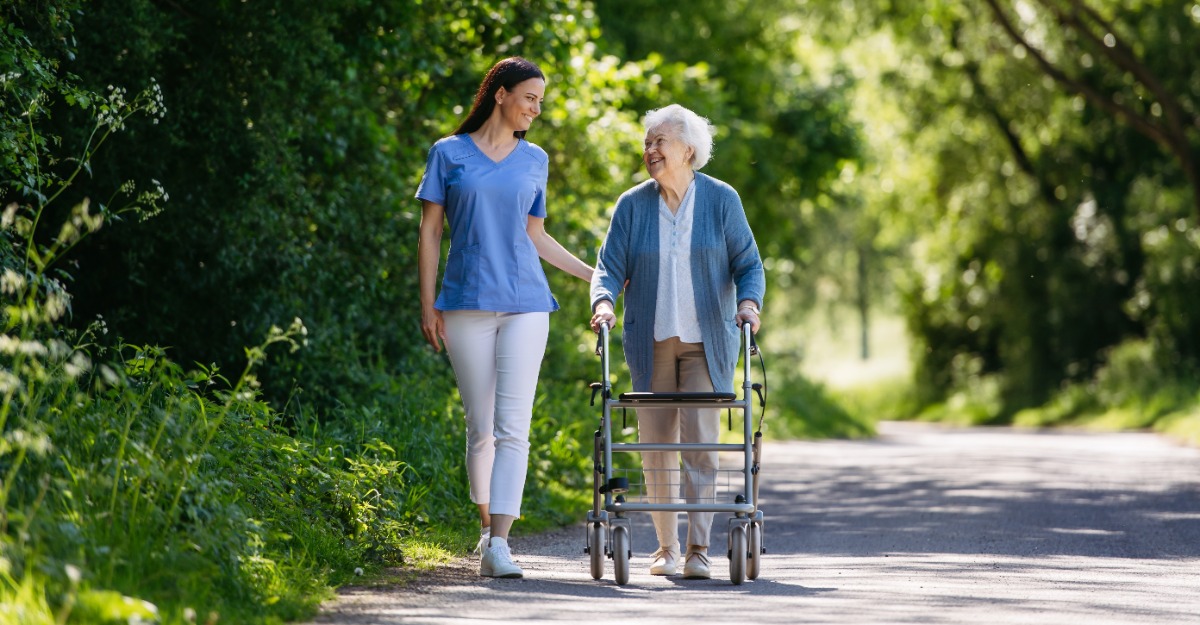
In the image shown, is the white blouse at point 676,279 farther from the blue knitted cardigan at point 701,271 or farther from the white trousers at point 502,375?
the white trousers at point 502,375

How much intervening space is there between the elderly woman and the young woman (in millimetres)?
392

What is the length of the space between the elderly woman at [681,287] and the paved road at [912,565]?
0.55 metres

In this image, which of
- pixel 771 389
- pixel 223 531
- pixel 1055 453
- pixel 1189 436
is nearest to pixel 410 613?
pixel 223 531

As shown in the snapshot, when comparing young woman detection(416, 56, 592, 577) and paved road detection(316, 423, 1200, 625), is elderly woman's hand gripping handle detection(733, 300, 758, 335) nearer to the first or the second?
young woman detection(416, 56, 592, 577)

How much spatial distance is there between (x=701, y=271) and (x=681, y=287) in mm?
113

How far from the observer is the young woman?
7266 mm

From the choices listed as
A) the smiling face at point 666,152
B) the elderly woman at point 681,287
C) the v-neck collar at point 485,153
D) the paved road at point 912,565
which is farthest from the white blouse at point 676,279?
the paved road at point 912,565

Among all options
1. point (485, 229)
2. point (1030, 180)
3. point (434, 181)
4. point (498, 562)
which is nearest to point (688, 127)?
point (485, 229)

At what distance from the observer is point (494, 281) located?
7.26 meters

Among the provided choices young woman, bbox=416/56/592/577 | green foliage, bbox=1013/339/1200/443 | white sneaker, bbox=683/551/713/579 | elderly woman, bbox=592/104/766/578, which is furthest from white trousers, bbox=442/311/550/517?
green foliage, bbox=1013/339/1200/443

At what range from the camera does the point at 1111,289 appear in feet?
115

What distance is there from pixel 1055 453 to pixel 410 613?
1333 centimetres

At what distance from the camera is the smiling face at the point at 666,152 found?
7527 mm

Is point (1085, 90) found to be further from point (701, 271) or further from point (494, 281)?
point (494, 281)
